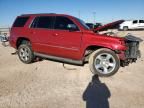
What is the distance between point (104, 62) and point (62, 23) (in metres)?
1.99

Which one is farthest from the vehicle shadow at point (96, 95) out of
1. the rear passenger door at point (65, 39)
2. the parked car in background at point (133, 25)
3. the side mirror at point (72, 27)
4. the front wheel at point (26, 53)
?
the parked car in background at point (133, 25)

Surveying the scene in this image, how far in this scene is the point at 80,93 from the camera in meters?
4.95

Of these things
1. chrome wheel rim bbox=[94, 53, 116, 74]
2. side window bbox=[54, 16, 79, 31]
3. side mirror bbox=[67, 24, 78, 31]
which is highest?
side window bbox=[54, 16, 79, 31]

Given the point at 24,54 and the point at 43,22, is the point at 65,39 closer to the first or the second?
the point at 43,22

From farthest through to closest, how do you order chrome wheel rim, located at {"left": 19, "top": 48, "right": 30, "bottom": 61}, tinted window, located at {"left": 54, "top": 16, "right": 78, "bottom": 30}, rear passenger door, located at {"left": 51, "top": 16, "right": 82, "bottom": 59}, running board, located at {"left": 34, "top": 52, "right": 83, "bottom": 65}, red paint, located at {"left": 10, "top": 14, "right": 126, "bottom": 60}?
chrome wheel rim, located at {"left": 19, "top": 48, "right": 30, "bottom": 61}, tinted window, located at {"left": 54, "top": 16, "right": 78, "bottom": 30}, running board, located at {"left": 34, "top": 52, "right": 83, "bottom": 65}, rear passenger door, located at {"left": 51, "top": 16, "right": 82, "bottom": 59}, red paint, located at {"left": 10, "top": 14, "right": 126, "bottom": 60}

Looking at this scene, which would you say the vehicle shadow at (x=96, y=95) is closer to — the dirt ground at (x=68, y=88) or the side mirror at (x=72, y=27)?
the dirt ground at (x=68, y=88)

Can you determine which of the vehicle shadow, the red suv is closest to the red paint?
the red suv

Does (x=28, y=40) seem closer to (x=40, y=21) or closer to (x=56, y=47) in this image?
(x=40, y=21)

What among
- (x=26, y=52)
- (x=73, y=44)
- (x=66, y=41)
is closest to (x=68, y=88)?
(x=73, y=44)

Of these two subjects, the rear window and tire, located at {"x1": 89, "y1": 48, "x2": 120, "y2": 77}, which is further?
the rear window

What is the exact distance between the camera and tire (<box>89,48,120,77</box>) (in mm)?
6230

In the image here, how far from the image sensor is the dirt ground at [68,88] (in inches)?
174

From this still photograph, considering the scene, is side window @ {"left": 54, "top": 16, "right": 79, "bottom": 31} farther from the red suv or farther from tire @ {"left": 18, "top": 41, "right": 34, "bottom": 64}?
tire @ {"left": 18, "top": 41, "right": 34, "bottom": 64}

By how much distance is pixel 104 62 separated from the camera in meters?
6.38
